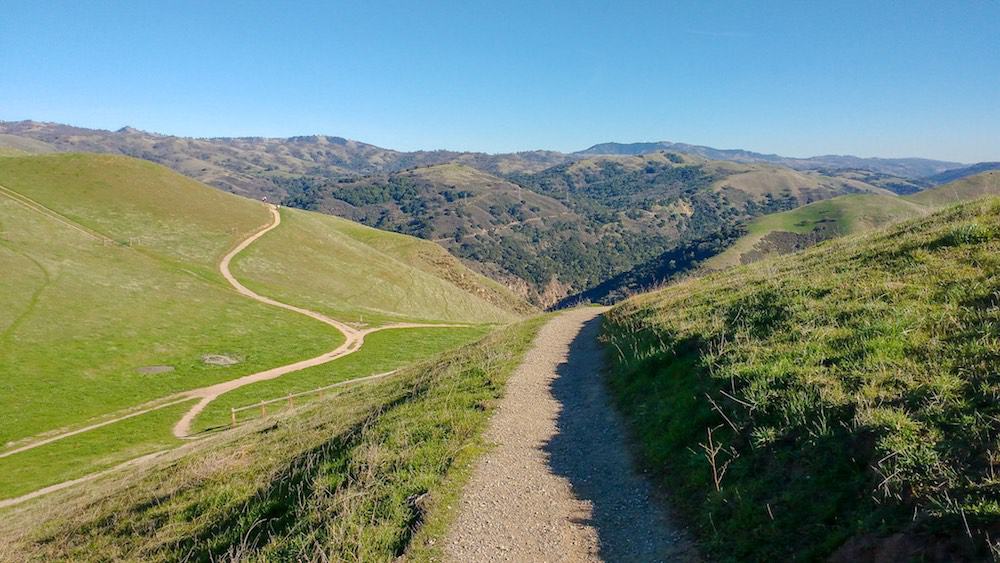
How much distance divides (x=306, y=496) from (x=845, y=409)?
1226cm

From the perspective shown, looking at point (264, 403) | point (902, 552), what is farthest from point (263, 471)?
point (264, 403)

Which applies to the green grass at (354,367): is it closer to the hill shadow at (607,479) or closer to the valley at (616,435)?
the valley at (616,435)

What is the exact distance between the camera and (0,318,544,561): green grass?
10898 mm

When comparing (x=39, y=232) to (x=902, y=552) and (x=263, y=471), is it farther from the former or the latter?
(x=902, y=552)

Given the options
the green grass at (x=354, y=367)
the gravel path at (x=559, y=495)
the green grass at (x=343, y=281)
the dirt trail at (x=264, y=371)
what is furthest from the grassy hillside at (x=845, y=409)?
the green grass at (x=343, y=281)

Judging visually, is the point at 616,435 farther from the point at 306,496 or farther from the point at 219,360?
the point at 219,360

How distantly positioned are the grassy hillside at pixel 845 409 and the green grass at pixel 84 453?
32.8m

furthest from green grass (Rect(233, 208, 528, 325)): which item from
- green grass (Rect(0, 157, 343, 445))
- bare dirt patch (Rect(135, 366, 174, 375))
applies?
bare dirt patch (Rect(135, 366, 174, 375))

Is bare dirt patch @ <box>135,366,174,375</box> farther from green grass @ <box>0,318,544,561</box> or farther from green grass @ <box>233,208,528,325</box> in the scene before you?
green grass @ <box>0,318,544,561</box>

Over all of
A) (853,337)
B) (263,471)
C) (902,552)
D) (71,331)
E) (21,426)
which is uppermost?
(853,337)

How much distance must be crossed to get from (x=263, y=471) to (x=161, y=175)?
106 m

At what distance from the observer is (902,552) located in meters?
6.86

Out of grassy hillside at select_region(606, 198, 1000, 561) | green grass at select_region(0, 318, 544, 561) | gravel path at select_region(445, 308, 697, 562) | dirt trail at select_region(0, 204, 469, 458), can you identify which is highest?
grassy hillside at select_region(606, 198, 1000, 561)

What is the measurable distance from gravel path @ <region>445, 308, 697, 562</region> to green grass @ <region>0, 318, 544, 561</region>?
73cm
